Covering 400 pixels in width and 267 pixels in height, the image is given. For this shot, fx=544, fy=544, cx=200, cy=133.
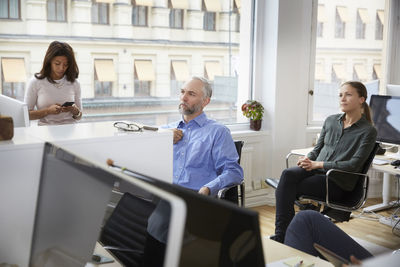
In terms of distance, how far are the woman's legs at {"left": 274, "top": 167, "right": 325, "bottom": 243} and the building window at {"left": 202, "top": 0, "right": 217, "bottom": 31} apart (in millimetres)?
1731

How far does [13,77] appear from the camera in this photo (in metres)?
4.14

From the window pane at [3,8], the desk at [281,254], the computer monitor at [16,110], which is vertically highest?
the window pane at [3,8]

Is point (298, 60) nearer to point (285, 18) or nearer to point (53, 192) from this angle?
point (285, 18)

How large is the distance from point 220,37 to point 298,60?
0.79 meters

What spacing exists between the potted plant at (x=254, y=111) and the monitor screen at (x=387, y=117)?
108 centimetres

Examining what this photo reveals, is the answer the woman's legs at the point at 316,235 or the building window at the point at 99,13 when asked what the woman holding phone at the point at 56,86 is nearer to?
the building window at the point at 99,13

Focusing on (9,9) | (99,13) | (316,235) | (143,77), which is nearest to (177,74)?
(143,77)

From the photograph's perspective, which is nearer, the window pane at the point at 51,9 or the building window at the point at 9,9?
the building window at the point at 9,9

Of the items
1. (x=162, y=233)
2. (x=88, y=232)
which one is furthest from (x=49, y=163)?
(x=162, y=233)

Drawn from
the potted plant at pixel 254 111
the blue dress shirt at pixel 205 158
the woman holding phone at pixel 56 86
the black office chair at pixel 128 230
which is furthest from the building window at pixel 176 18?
the black office chair at pixel 128 230

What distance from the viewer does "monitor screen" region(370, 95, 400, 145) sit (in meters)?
4.36

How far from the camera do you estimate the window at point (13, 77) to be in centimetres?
410

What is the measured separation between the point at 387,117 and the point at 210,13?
1860 millimetres

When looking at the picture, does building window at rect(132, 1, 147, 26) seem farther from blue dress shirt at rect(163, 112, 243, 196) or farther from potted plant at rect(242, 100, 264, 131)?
blue dress shirt at rect(163, 112, 243, 196)
